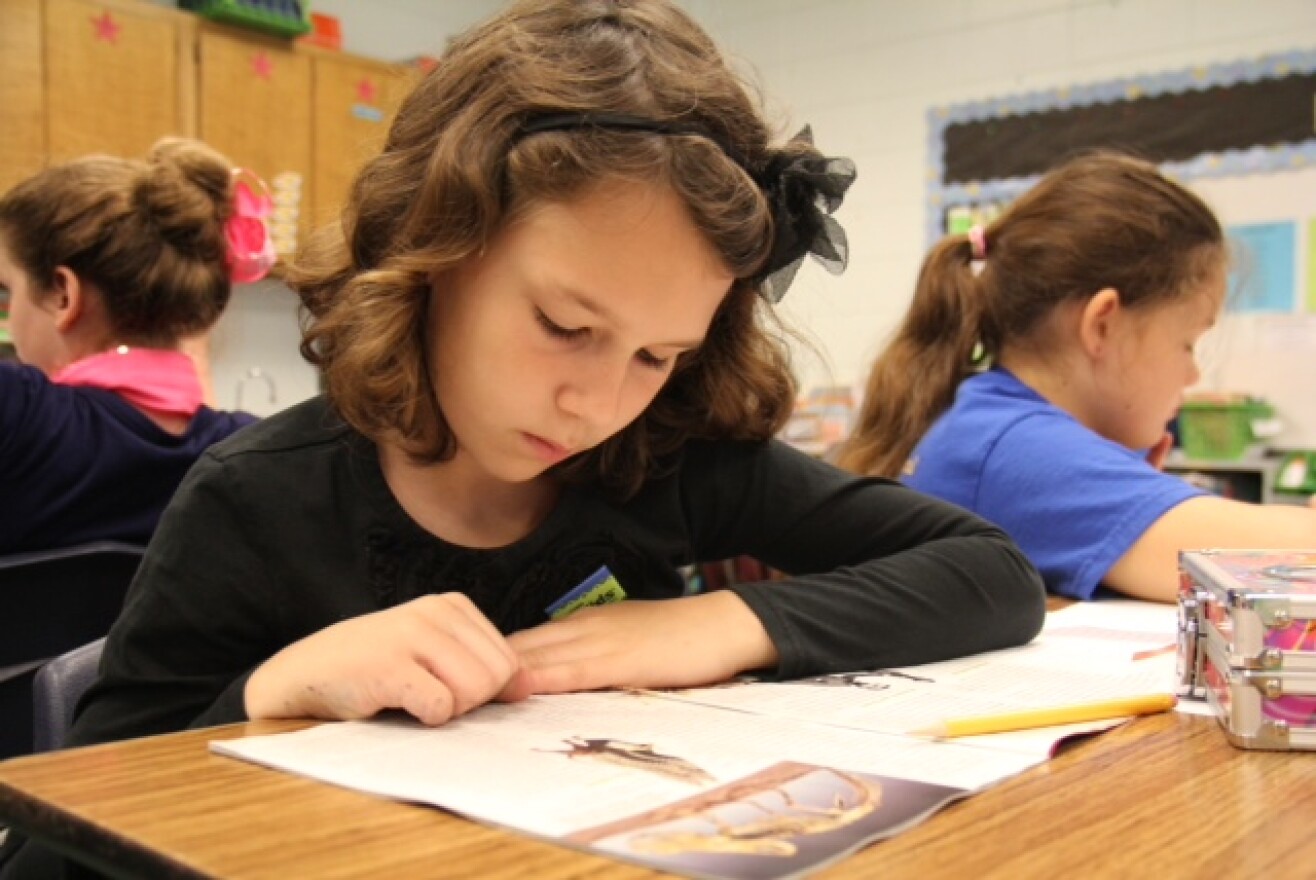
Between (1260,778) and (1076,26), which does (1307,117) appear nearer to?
(1076,26)

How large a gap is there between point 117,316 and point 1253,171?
2.99 meters

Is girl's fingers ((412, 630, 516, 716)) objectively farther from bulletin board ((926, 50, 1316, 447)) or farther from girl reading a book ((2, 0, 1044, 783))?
bulletin board ((926, 50, 1316, 447))

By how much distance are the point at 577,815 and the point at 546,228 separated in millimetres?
470

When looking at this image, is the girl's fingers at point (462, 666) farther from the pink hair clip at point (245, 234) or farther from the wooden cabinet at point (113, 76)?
the wooden cabinet at point (113, 76)

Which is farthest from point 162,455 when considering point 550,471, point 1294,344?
point 1294,344

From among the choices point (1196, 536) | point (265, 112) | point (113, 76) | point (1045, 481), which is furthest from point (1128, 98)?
point (113, 76)

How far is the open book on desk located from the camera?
0.46m

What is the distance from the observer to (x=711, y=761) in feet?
1.84

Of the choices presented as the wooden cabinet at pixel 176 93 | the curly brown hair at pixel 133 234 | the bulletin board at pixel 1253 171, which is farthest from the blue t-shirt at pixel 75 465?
the bulletin board at pixel 1253 171

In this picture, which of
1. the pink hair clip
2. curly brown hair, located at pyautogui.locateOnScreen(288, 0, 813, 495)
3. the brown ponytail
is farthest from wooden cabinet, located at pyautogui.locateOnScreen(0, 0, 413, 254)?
curly brown hair, located at pyautogui.locateOnScreen(288, 0, 813, 495)

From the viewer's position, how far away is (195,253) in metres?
1.81

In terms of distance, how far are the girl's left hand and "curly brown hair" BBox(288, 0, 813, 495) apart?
0.69ft

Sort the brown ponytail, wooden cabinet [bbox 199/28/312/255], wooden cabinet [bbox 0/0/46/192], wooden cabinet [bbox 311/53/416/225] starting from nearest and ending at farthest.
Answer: the brown ponytail < wooden cabinet [bbox 0/0/46/192] < wooden cabinet [bbox 199/28/312/255] < wooden cabinet [bbox 311/53/416/225]

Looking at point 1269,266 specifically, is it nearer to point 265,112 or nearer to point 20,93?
point 265,112
